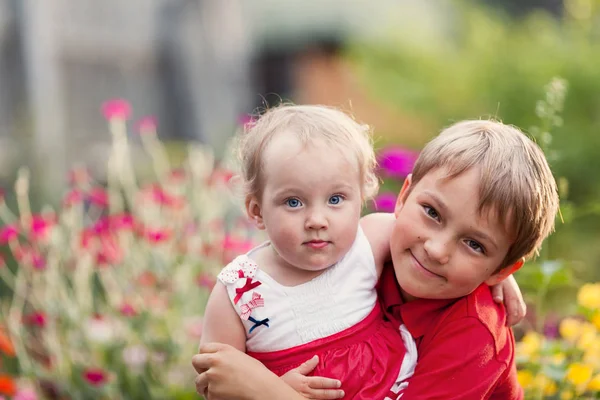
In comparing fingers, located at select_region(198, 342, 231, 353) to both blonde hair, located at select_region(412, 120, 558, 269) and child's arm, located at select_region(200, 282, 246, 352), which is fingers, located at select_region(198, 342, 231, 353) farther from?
blonde hair, located at select_region(412, 120, 558, 269)

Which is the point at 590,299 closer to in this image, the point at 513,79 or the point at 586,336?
the point at 586,336

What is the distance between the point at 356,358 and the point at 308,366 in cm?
12

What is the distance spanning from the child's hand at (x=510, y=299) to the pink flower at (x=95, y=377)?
73.3 inches

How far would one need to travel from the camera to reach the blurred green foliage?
6098 millimetres

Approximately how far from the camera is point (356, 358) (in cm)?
203

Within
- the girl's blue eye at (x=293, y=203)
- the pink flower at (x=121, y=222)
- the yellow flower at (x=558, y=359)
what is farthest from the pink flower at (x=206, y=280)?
the girl's blue eye at (x=293, y=203)

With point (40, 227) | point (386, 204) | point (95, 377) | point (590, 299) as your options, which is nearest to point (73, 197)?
point (40, 227)

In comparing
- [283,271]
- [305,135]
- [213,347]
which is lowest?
[213,347]

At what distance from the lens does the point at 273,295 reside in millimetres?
2059

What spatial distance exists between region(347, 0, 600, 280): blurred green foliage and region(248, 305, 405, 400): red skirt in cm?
302

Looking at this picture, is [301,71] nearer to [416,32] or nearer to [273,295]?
[416,32]

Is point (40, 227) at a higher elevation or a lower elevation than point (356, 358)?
lower

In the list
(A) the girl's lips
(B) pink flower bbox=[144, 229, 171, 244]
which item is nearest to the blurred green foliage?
(B) pink flower bbox=[144, 229, 171, 244]

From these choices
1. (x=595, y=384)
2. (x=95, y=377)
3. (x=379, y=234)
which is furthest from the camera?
(x=95, y=377)
